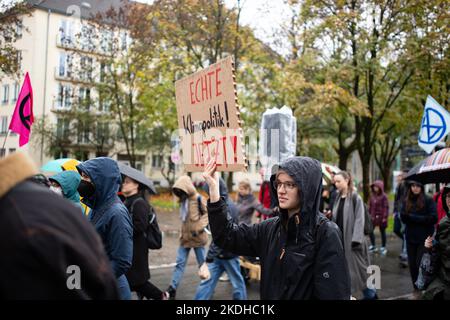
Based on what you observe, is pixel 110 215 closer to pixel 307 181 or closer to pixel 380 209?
pixel 307 181

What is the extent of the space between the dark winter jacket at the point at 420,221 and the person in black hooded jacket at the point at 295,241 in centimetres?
459

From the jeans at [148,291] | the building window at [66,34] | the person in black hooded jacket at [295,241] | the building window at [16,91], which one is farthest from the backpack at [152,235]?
the building window at [66,34]

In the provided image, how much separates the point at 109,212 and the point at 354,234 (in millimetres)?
3841

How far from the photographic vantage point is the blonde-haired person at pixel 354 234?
19.9 ft

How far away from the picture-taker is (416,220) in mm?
6895

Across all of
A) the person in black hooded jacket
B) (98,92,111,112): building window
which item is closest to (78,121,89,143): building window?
(98,92,111,112): building window

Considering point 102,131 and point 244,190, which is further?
point 102,131

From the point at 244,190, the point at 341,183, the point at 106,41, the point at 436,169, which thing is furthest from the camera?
the point at 106,41

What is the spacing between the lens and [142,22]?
17062 mm

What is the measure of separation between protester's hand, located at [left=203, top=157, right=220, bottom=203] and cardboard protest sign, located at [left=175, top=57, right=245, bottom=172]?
52 millimetres

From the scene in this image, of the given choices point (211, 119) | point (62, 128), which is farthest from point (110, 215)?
point (62, 128)

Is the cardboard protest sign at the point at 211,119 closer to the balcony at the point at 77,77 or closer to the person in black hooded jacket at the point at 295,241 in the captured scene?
the person in black hooded jacket at the point at 295,241

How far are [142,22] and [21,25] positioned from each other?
39.0 ft

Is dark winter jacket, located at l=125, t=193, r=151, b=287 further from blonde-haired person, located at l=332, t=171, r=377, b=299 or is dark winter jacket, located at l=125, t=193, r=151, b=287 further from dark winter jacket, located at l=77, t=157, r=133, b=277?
blonde-haired person, located at l=332, t=171, r=377, b=299
